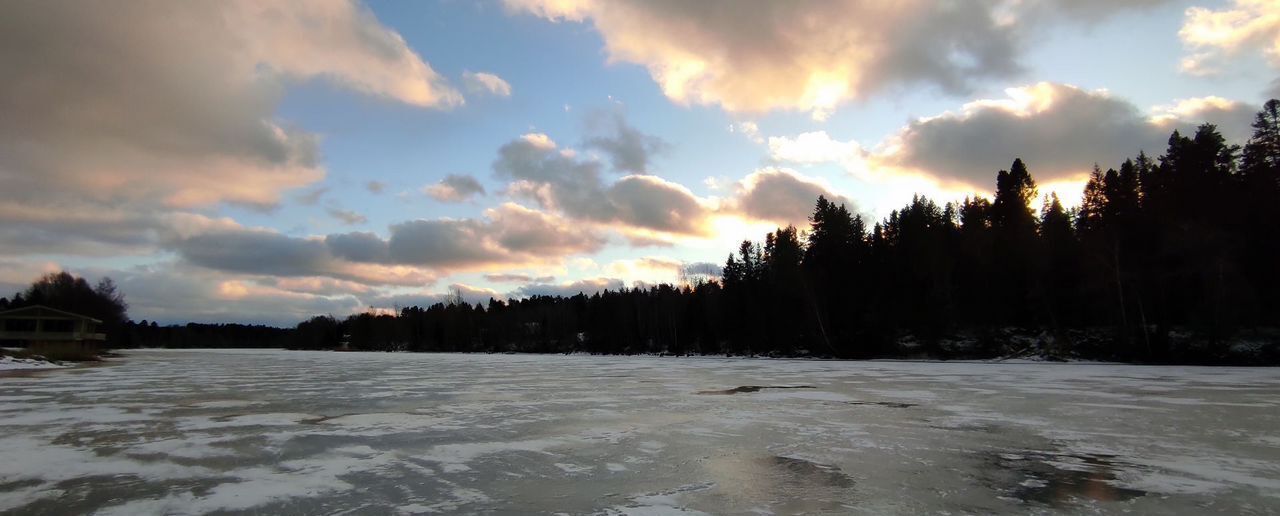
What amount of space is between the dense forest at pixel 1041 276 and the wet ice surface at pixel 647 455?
79.9 ft

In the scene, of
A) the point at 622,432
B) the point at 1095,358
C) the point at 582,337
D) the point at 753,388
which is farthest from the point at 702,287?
the point at 622,432

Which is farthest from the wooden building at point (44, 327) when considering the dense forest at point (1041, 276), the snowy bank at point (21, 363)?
the dense forest at point (1041, 276)

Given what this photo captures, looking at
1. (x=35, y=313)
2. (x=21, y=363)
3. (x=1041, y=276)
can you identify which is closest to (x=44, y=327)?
(x=35, y=313)

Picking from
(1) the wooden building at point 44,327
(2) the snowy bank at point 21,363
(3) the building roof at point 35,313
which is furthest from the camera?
(3) the building roof at point 35,313

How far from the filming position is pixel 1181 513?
523 cm

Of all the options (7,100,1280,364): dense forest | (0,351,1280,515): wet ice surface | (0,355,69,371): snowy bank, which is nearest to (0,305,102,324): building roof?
(0,355,69,371): snowy bank

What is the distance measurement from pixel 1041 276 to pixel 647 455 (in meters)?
45.6

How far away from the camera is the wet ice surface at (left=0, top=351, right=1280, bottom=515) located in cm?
561

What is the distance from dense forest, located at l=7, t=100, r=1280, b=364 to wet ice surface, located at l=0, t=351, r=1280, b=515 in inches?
958

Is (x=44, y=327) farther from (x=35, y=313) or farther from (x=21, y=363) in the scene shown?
(x=21, y=363)

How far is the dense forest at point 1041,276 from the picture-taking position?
109ft

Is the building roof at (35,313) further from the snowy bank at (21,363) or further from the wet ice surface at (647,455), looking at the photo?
the wet ice surface at (647,455)

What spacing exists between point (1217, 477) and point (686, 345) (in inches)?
2740

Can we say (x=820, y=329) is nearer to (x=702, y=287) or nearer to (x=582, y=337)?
(x=702, y=287)
